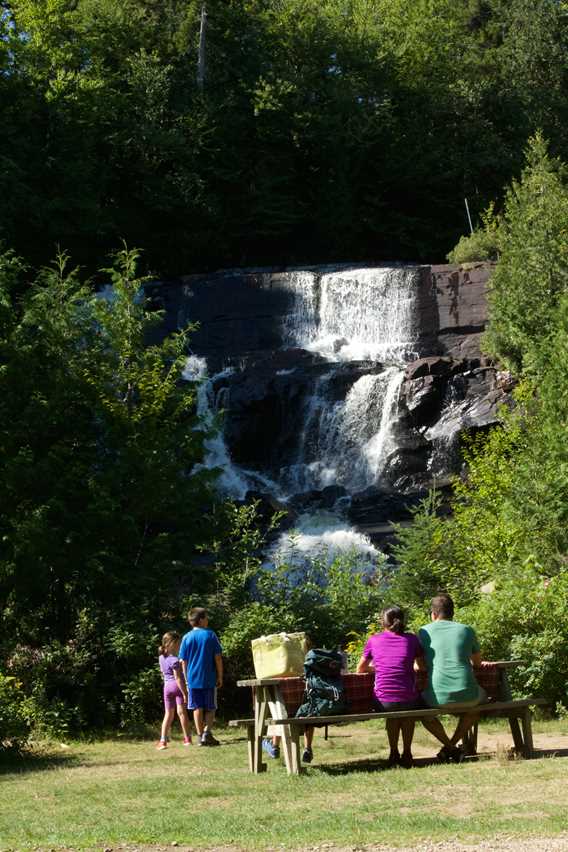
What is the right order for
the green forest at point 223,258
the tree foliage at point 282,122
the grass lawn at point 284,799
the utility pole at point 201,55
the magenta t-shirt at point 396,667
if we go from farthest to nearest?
1. the utility pole at point 201,55
2. the tree foliage at point 282,122
3. the green forest at point 223,258
4. the magenta t-shirt at point 396,667
5. the grass lawn at point 284,799

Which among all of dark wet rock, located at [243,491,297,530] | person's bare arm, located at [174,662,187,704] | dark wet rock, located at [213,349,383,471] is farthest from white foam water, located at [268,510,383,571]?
person's bare arm, located at [174,662,187,704]

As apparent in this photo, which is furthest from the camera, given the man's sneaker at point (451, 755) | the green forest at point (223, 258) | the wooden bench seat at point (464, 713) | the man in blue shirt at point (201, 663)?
the green forest at point (223, 258)

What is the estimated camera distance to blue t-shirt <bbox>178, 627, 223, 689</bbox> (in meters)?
11.0

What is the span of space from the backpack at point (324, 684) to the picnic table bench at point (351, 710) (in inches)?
3.8

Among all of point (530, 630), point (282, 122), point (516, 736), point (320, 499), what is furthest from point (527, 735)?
point (282, 122)

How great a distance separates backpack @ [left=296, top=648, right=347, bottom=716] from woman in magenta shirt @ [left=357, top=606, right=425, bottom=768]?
0.28 meters

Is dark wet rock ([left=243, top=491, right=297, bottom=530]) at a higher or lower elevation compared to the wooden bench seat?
higher

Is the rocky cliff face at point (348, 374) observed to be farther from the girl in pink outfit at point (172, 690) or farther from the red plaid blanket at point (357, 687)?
the red plaid blanket at point (357, 687)

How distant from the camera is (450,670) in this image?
8.79m

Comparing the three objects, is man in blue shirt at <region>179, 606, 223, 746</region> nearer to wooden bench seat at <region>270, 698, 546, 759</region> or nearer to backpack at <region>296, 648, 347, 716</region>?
wooden bench seat at <region>270, 698, 546, 759</region>

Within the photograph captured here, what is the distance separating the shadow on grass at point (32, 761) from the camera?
10500mm

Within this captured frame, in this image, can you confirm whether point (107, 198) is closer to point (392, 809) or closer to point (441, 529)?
point (441, 529)

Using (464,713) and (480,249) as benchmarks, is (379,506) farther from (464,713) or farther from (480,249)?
(464,713)

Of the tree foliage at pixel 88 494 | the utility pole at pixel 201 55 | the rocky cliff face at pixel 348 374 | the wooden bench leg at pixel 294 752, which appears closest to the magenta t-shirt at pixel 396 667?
the wooden bench leg at pixel 294 752
